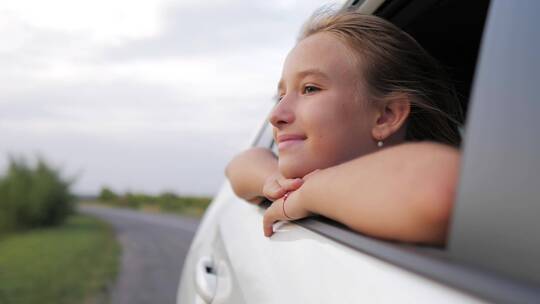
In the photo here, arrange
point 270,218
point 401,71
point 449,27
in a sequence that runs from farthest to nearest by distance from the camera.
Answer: point 449,27, point 401,71, point 270,218

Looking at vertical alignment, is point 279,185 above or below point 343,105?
below

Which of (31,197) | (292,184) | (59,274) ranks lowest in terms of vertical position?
(31,197)

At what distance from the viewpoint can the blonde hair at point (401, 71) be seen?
1.70 meters

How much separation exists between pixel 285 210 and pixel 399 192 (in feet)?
2.00

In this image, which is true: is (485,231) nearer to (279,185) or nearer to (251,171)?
(279,185)

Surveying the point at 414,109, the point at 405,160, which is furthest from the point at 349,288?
the point at 414,109

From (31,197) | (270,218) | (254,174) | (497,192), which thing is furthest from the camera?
(31,197)

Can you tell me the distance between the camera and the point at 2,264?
46.5 ft

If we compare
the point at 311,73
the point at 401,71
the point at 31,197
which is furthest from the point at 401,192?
the point at 31,197

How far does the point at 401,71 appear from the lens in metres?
1.77

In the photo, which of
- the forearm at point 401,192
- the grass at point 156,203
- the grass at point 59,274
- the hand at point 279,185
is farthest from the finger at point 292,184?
the grass at point 156,203

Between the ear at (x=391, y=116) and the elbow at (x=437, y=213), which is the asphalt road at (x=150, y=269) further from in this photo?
the elbow at (x=437, y=213)

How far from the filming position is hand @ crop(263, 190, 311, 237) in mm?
1457

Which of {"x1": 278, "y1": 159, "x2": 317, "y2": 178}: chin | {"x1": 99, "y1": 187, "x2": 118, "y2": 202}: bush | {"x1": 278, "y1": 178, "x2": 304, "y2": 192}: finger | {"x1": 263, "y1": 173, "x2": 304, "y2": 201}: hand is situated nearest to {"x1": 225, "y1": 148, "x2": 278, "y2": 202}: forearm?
{"x1": 263, "y1": 173, "x2": 304, "y2": 201}: hand
